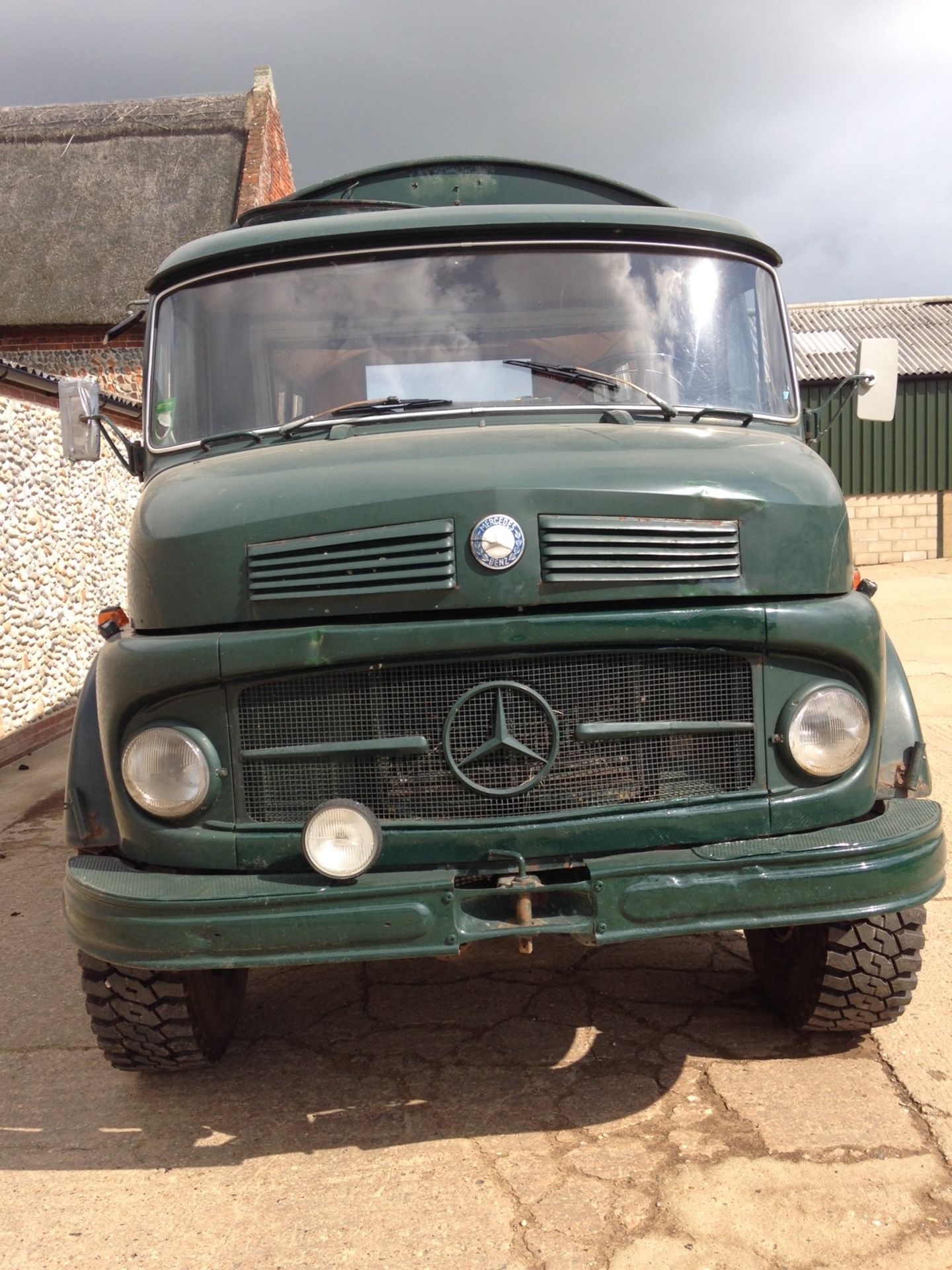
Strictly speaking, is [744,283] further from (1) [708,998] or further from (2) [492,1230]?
(2) [492,1230]

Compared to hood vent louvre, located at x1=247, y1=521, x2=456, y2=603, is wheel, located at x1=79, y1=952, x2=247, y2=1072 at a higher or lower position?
lower

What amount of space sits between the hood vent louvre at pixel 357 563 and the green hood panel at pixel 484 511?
2 cm

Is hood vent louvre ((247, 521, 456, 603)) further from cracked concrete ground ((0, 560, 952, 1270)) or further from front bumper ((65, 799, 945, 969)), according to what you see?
cracked concrete ground ((0, 560, 952, 1270))

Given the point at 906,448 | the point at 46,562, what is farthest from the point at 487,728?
the point at 906,448

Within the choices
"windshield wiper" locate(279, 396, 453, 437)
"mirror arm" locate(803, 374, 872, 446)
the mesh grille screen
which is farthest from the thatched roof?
the mesh grille screen

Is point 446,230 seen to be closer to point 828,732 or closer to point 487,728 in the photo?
point 487,728

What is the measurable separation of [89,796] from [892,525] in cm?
1902

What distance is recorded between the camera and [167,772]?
2.96m

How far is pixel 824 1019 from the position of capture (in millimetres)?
3471

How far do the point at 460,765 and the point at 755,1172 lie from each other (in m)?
1.25

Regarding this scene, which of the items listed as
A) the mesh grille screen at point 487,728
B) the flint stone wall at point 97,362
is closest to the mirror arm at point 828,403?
the mesh grille screen at point 487,728

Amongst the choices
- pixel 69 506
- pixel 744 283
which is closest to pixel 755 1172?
pixel 744 283

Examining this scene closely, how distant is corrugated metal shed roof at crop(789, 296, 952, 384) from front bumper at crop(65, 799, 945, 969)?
1753 cm

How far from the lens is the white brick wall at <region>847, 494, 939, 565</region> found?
66.0 feet
